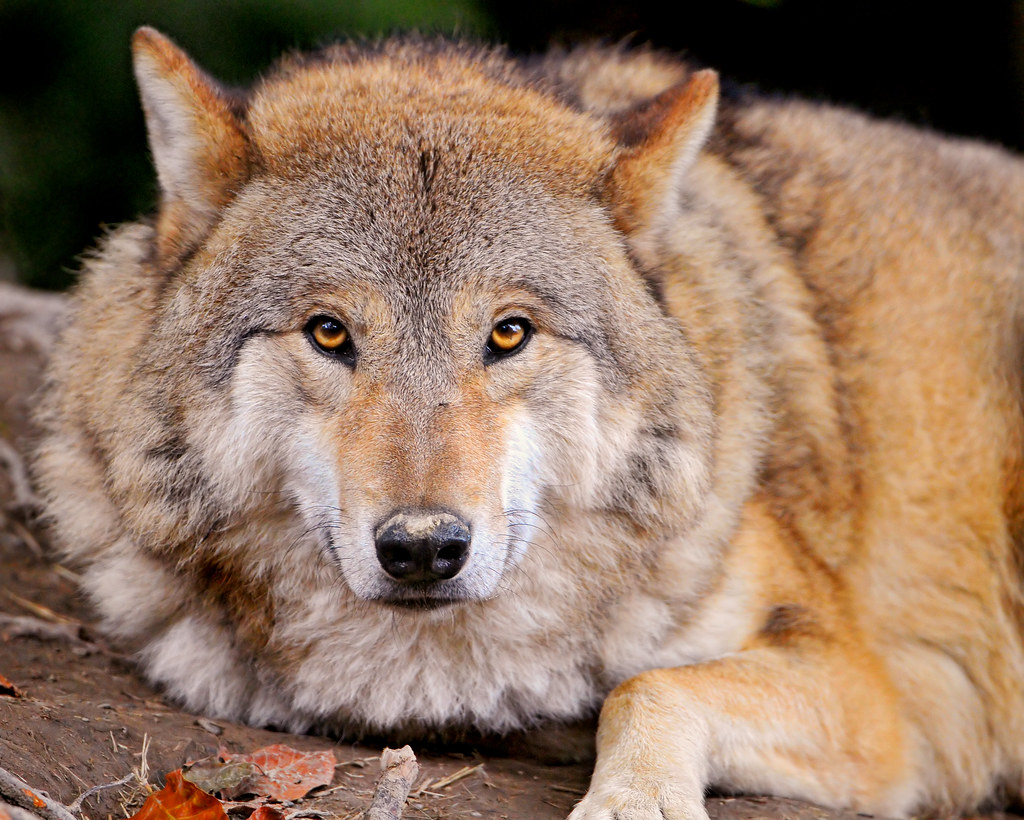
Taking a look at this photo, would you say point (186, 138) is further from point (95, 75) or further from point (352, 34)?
point (95, 75)

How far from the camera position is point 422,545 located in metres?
2.80

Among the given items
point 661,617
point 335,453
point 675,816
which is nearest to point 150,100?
point 335,453

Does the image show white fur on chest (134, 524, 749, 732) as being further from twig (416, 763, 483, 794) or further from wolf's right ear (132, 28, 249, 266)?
wolf's right ear (132, 28, 249, 266)

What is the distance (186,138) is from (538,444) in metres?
1.42

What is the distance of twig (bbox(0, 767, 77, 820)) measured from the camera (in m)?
2.52

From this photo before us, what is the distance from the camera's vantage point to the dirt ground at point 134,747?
9.66 feet

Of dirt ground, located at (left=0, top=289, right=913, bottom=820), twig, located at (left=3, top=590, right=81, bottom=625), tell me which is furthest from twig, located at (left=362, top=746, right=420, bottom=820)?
twig, located at (left=3, top=590, right=81, bottom=625)

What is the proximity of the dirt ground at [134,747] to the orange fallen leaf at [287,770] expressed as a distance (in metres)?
0.04

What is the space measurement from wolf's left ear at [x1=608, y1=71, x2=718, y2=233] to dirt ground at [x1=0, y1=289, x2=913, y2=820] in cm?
175

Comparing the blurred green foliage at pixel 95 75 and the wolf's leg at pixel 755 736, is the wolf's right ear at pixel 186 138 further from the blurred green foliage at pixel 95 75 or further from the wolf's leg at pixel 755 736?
the blurred green foliage at pixel 95 75

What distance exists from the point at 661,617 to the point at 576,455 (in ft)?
2.46

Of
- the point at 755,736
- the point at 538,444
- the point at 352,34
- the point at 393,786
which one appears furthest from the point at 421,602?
the point at 352,34

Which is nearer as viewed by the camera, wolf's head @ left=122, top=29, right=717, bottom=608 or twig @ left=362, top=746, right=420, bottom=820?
twig @ left=362, top=746, right=420, bottom=820

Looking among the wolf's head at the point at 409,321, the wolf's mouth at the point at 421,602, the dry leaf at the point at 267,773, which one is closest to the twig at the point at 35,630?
the wolf's head at the point at 409,321
